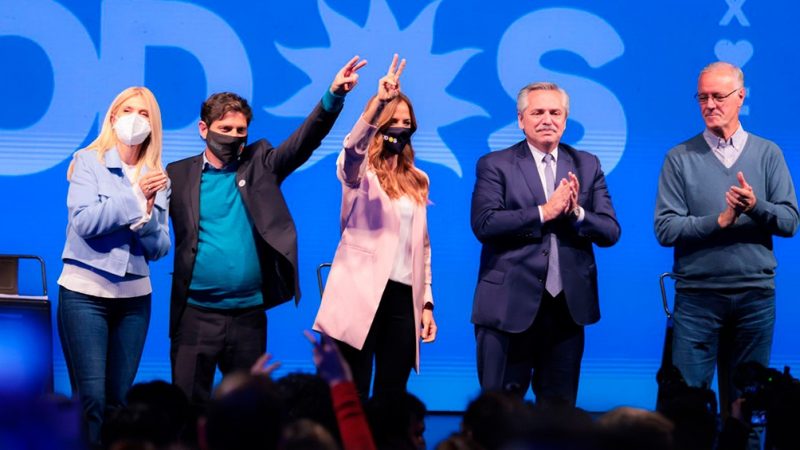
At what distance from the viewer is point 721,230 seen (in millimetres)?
4695

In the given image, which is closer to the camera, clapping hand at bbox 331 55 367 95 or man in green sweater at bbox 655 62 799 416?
clapping hand at bbox 331 55 367 95

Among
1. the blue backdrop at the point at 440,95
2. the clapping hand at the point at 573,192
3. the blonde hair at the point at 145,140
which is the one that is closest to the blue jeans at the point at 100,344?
the blonde hair at the point at 145,140

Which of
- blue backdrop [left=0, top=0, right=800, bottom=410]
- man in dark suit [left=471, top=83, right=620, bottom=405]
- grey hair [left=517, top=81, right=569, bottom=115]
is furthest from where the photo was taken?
blue backdrop [left=0, top=0, right=800, bottom=410]

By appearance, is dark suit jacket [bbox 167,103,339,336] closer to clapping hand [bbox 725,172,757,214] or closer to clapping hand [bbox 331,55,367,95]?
clapping hand [bbox 331,55,367,95]

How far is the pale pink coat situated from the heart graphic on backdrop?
2694mm

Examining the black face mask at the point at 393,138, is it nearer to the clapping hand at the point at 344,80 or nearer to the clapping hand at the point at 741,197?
the clapping hand at the point at 344,80

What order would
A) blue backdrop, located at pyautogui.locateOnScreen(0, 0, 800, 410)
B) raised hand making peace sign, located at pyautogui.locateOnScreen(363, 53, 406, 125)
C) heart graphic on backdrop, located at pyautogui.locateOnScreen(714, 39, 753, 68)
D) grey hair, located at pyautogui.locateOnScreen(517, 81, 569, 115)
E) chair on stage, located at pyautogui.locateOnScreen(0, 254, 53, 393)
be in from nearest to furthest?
raised hand making peace sign, located at pyautogui.locateOnScreen(363, 53, 406, 125), grey hair, located at pyautogui.locateOnScreen(517, 81, 569, 115), chair on stage, located at pyautogui.locateOnScreen(0, 254, 53, 393), blue backdrop, located at pyautogui.locateOnScreen(0, 0, 800, 410), heart graphic on backdrop, located at pyautogui.locateOnScreen(714, 39, 753, 68)

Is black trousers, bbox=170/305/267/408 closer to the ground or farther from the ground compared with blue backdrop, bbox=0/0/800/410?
closer to the ground

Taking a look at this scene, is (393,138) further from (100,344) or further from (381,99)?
(100,344)

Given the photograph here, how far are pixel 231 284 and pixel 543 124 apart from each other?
1.35 metres

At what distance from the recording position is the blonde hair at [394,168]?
4469mm

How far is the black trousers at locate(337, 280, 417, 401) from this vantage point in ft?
14.3

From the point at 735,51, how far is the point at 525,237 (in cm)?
258

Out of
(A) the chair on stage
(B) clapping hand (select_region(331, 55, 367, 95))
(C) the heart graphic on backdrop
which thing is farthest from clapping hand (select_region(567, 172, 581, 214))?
(A) the chair on stage
